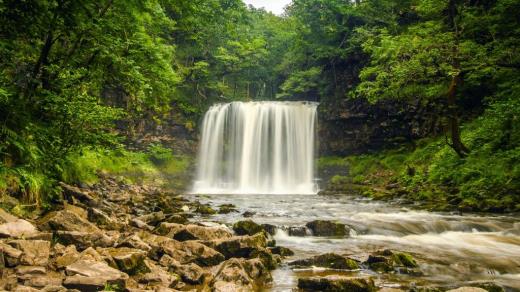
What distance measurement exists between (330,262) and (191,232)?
2916 mm

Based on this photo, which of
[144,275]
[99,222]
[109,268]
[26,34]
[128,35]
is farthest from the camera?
[128,35]

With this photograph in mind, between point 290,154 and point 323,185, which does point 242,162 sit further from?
point 323,185

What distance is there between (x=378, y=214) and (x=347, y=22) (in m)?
24.9

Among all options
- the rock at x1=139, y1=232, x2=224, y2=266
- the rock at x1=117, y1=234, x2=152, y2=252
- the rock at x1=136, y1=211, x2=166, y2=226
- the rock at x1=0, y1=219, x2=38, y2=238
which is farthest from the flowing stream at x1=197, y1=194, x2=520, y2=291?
the rock at x1=0, y1=219, x2=38, y2=238

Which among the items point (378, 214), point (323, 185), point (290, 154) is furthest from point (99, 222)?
point (290, 154)

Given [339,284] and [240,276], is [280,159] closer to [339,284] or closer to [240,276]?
[240,276]

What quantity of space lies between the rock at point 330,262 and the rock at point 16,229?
448cm

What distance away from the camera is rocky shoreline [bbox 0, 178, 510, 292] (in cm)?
470

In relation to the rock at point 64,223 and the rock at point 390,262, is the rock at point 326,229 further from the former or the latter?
the rock at point 64,223

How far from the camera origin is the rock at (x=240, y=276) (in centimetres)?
542

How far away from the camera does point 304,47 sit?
36.8 metres

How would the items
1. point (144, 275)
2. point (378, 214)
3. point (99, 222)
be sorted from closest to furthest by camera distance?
point (144, 275), point (99, 222), point (378, 214)

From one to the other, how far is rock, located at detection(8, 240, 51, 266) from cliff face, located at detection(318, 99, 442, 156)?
25.1 metres

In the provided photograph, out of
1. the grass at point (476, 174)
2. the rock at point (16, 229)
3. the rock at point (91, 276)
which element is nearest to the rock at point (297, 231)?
the rock at point (91, 276)
